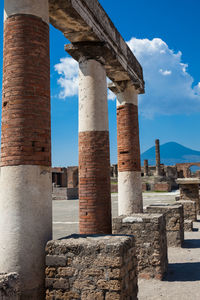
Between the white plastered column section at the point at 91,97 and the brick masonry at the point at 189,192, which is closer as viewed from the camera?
the white plastered column section at the point at 91,97

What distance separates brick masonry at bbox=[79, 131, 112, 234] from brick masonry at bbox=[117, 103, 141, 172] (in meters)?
1.84

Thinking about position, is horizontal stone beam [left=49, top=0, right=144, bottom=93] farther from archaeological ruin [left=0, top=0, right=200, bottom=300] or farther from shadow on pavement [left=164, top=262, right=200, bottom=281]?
shadow on pavement [left=164, top=262, right=200, bottom=281]

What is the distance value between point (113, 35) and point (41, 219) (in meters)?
4.43

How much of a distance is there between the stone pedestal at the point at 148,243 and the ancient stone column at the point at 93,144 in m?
0.55

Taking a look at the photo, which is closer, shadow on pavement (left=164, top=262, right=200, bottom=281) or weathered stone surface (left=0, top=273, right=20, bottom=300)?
weathered stone surface (left=0, top=273, right=20, bottom=300)

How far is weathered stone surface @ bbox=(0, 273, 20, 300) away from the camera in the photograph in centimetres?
276

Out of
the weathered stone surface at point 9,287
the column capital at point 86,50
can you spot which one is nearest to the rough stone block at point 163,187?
the column capital at point 86,50

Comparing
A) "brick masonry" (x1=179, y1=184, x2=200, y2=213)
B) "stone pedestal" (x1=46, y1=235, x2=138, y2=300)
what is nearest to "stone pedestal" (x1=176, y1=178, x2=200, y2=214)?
"brick masonry" (x1=179, y1=184, x2=200, y2=213)

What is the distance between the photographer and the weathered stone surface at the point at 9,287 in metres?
2.76

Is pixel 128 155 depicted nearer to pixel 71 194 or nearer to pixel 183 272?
pixel 183 272

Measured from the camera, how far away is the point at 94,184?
544 cm

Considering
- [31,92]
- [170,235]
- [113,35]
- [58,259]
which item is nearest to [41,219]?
[58,259]

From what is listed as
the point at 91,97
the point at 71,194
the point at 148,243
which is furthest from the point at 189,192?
the point at 71,194

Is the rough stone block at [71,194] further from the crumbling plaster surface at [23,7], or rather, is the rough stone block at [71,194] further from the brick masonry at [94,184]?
the crumbling plaster surface at [23,7]
